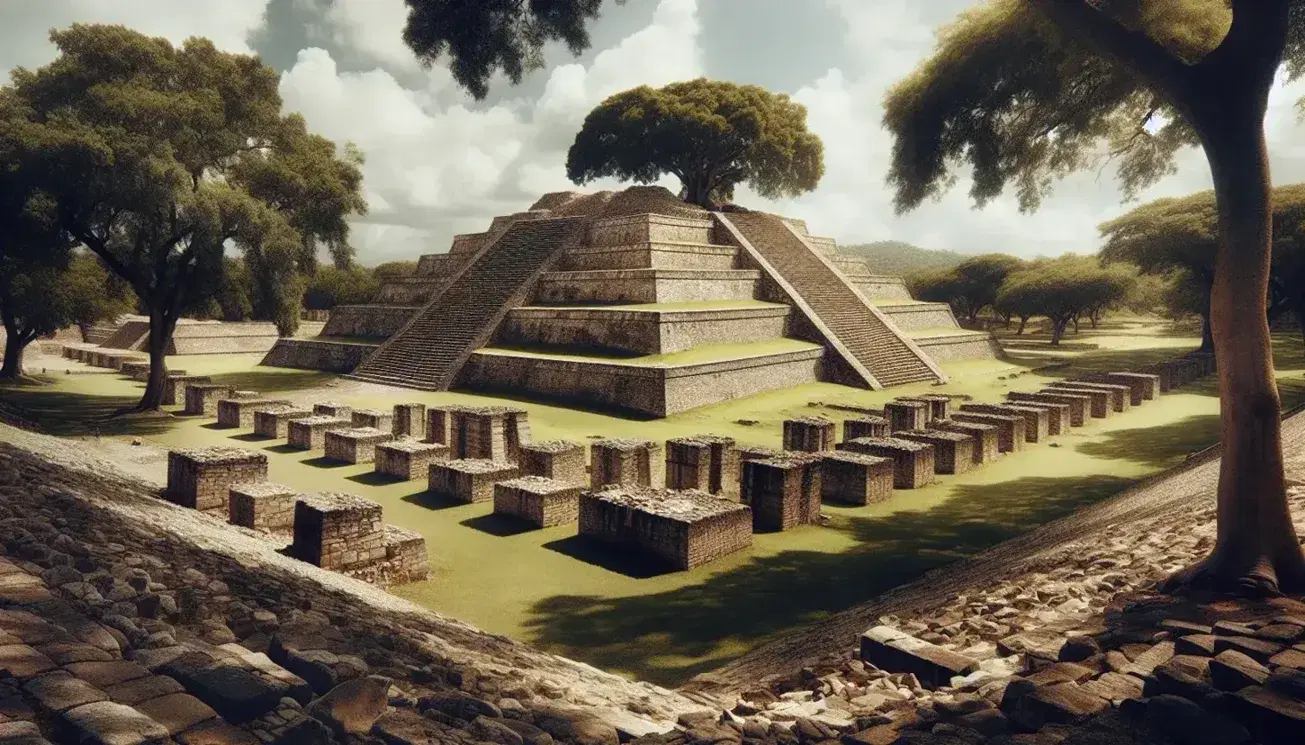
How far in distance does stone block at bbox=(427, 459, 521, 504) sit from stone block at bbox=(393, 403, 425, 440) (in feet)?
14.9

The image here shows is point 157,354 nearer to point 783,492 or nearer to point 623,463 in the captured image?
point 623,463

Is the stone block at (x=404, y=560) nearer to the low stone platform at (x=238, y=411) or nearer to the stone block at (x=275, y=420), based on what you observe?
the stone block at (x=275, y=420)

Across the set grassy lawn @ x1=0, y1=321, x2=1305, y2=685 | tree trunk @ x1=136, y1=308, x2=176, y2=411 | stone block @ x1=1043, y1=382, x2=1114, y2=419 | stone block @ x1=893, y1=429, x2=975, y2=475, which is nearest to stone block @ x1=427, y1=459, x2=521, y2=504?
grassy lawn @ x1=0, y1=321, x2=1305, y2=685

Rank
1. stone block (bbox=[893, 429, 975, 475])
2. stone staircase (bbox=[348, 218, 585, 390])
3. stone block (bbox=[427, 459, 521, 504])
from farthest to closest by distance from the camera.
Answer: stone staircase (bbox=[348, 218, 585, 390]) → stone block (bbox=[893, 429, 975, 475]) → stone block (bbox=[427, 459, 521, 504])

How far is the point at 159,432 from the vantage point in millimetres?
17453

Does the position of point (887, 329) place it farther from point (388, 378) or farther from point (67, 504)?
point (67, 504)

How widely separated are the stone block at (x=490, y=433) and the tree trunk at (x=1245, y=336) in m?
11.6

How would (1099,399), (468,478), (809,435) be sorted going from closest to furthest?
(468,478)
(809,435)
(1099,399)

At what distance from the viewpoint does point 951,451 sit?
14445 mm

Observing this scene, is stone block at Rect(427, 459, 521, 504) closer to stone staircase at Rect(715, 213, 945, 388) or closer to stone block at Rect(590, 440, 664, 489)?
stone block at Rect(590, 440, 664, 489)

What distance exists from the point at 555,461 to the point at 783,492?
411 cm

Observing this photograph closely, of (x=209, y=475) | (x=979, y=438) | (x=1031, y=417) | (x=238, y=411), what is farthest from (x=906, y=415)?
(x=238, y=411)

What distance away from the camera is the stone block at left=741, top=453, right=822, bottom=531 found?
1098cm

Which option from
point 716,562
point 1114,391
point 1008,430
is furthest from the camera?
point 1114,391
